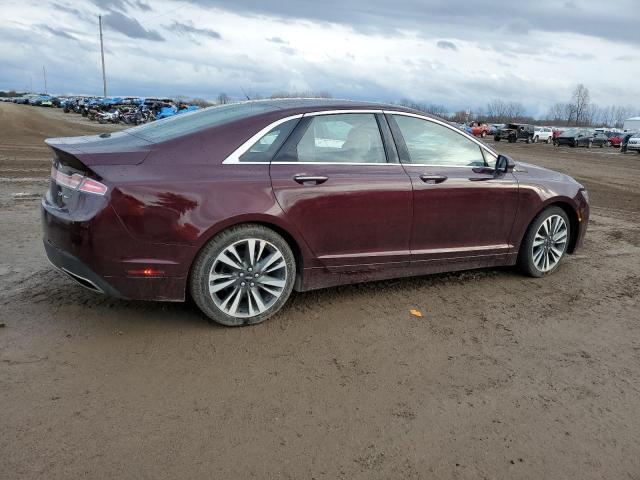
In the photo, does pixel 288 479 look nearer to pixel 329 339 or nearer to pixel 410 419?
pixel 410 419

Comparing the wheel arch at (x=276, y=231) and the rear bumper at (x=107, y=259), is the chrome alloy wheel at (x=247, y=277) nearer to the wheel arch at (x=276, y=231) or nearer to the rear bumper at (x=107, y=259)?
the wheel arch at (x=276, y=231)

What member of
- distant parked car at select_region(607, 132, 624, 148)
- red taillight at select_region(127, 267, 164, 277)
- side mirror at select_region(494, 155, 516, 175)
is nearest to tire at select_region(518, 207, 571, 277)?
side mirror at select_region(494, 155, 516, 175)

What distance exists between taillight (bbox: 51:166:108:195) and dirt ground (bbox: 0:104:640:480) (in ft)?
3.18

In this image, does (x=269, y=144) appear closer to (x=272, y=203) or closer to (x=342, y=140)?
(x=272, y=203)

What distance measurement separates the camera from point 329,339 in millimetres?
3857

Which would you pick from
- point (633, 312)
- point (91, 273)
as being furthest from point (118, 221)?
point (633, 312)

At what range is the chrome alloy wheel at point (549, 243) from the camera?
5328mm

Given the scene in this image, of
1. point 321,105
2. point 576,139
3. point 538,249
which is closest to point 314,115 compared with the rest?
point 321,105

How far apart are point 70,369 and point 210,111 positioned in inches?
91.7

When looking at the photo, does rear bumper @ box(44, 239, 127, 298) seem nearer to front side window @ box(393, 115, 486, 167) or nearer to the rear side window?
the rear side window

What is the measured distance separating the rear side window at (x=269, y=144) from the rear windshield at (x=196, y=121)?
22 centimetres

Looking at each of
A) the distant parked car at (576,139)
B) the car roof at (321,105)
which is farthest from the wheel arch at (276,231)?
the distant parked car at (576,139)

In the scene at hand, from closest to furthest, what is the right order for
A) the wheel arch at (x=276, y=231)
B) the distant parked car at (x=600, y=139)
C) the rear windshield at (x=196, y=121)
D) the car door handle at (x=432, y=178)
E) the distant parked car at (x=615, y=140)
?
1. the wheel arch at (x=276, y=231)
2. the rear windshield at (x=196, y=121)
3. the car door handle at (x=432, y=178)
4. the distant parked car at (x=600, y=139)
5. the distant parked car at (x=615, y=140)

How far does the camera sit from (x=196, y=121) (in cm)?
423
